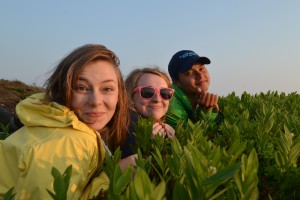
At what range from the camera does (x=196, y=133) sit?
93.7 inches

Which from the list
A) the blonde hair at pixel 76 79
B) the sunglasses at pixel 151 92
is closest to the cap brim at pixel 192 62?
the sunglasses at pixel 151 92

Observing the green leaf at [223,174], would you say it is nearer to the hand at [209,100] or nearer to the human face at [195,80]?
the hand at [209,100]

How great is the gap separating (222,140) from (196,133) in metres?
0.21

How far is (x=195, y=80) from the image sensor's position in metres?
4.89

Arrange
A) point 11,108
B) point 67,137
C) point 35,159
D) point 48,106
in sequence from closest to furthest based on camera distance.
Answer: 1. point 35,159
2. point 67,137
3. point 48,106
4. point 11,108

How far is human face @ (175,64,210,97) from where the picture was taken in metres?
4.81

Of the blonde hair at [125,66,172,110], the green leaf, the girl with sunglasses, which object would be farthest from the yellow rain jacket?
the blonde hair at [125,66,172,110]

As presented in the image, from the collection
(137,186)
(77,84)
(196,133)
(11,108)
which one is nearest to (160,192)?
(137,186)

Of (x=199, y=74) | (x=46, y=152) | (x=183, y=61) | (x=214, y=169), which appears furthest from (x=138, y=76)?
(x=214, y=169)

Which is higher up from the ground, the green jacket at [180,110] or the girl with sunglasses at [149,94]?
the girl with sunglasses at [149,94]

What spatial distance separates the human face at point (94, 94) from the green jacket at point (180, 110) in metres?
1.87

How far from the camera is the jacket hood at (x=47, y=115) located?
223 cm

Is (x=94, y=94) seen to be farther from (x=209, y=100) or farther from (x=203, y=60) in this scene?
(x=203, y=60)

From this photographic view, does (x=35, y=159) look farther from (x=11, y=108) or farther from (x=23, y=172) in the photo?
(x=11, y=108)
